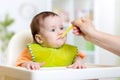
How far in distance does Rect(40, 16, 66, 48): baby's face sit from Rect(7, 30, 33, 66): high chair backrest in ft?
0.44

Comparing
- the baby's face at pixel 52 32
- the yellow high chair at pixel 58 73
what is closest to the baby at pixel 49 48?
the baby's face at pixel 52 32

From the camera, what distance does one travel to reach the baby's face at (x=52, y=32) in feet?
3.60

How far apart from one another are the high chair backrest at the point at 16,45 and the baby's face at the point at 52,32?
13 cm

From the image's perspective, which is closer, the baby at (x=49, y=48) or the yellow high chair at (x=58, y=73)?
the yellow high chair at (x=58, y=73)

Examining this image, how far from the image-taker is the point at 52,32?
111 cm

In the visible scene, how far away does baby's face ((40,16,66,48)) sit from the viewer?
1.10 meters

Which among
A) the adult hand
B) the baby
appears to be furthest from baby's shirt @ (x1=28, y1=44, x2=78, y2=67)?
the adult hand

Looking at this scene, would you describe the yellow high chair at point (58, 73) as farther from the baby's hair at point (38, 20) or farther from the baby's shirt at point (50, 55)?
the baby's hair at point (38, 20)

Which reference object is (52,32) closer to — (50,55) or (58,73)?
(50,55)

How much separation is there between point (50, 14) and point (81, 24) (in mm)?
157

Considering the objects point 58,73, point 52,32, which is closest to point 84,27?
point 52,32

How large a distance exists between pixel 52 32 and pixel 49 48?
69 mm

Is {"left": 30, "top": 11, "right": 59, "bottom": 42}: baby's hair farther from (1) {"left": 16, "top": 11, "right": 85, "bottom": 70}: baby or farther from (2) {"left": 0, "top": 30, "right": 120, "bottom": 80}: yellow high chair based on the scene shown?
(2) {"left": 0, "top": 30, "right": 120, "bottom": 80}: yellow high chair

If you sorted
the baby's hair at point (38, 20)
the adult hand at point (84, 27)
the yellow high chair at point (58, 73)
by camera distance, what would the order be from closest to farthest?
1. the yellow high chair at point (58, 73)
2. the adult hand at point (84, 27)
3. the baby's hair at point (38, 20)
